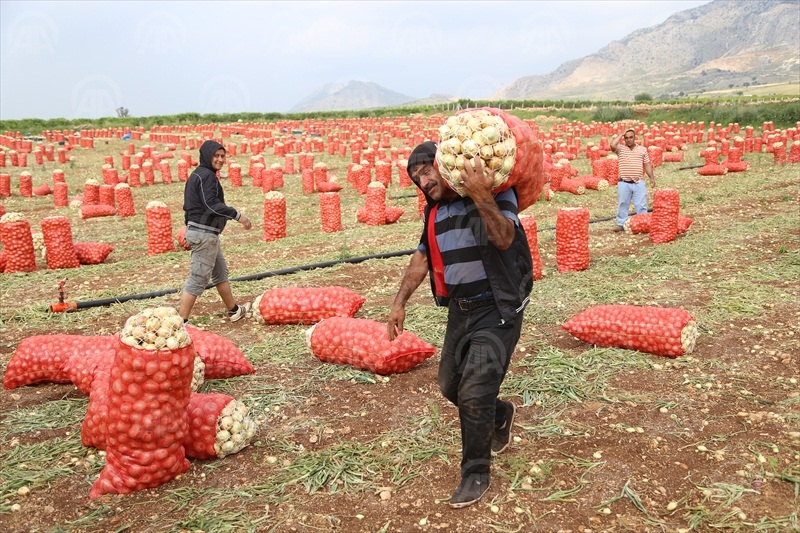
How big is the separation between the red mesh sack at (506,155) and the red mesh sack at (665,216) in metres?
6.88

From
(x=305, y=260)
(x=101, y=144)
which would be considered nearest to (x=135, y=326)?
(x=305, y=260)

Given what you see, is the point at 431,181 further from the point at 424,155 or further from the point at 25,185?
the point at 25,185

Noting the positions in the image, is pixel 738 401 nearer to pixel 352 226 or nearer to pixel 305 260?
pixel 305 260

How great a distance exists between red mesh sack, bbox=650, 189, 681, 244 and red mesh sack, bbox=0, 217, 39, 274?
32.8ft

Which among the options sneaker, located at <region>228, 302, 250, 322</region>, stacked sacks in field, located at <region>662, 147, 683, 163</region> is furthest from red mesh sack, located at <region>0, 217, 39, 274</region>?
stacked sacks in field, located at <region>662, 147, 683, 163</region>

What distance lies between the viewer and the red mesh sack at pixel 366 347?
5133 mm

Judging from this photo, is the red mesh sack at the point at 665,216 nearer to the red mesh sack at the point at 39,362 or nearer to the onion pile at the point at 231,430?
the onion pile at the point at 231,430

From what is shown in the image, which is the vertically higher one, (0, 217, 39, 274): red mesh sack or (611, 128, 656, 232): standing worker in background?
(611, 128, 656, 232): standing worker in background

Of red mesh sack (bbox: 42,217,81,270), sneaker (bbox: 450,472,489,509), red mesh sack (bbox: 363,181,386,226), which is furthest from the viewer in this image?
red mesh sack (bbox: 363,181,386,226)

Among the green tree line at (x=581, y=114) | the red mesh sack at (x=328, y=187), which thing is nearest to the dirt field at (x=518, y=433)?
the red mesh sack at (x=328, y=187)

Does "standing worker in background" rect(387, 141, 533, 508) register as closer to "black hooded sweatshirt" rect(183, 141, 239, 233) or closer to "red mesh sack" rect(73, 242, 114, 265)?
"black hooded sweatshirt" rect(183, 141, 239, 233)

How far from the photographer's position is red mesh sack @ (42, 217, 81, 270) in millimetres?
9992

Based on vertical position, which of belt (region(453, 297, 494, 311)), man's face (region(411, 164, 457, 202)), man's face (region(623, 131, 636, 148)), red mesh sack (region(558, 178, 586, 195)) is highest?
man's face (region(623, 131, 636, 148))

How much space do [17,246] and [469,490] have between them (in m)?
9.10
